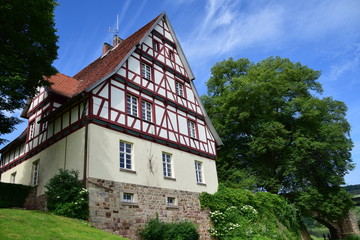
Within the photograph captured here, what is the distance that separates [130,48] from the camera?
17.2 metres

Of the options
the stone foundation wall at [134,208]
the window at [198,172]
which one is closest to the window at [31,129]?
the stone foundation wall at [134,208]

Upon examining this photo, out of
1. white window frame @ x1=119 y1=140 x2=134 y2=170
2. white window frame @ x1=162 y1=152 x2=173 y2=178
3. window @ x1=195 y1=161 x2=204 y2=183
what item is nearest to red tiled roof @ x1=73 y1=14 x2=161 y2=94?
white window frame @ x1=119 y1=140 x2=134 y2=170

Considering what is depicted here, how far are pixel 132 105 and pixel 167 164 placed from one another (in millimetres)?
3798

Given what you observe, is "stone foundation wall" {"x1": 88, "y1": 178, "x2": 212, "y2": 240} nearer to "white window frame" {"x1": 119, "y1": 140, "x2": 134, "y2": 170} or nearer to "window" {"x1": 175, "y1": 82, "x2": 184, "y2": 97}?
"white window frame" {"x1": 119, "y1": 140, "x2": 134, "y2": 170}

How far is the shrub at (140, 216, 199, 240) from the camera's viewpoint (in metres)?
13.2

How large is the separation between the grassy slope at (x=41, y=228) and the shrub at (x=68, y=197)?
0.48 meters

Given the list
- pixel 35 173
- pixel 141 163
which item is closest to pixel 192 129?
pixel 141 163

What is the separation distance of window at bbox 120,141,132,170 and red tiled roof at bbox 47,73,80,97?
4.65 m

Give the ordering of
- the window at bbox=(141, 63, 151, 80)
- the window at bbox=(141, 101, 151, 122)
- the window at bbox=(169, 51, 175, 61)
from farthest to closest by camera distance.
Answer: the window at bbox=(169, 51, 175, 61)
the window at bbox=(141, 63, 151, 80)
the window at bbox=(141, 101, 151, 122)

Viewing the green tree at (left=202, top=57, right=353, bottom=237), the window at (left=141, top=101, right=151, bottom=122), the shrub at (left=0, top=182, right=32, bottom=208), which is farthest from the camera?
the green tree at (left=202, top=57, right=353, bottom=237)

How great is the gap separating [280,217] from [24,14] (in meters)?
19.6

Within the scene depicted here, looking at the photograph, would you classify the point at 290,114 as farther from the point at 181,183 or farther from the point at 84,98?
the point at 84,98

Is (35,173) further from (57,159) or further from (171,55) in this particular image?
(171,55)

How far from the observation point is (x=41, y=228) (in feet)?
28.9
